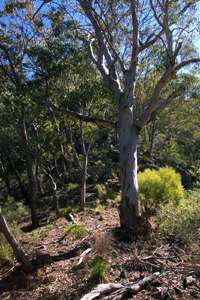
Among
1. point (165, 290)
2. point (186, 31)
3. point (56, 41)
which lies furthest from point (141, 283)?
point (56, 41)

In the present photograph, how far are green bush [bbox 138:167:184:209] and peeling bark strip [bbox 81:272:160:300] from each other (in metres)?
5.56

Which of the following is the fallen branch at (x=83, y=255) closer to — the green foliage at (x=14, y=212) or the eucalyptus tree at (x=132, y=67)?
the eucalyptus tree at (x=132, y=67)

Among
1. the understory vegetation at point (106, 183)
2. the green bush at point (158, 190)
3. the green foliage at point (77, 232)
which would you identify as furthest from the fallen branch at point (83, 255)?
the green bush at point (158, 190)

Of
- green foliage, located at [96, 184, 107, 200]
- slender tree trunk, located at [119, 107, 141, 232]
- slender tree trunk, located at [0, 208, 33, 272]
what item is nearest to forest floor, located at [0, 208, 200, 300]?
slender tree trunk, located at [0, 208, 33, 272]

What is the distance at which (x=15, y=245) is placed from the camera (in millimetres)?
7367

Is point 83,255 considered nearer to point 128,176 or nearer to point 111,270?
point 111,270

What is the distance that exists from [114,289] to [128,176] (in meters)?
3.83

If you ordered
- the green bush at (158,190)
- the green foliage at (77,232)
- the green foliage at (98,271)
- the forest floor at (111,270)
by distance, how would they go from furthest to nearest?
the green bush at (158,190) → the green foliage at (77,232) → the green foliage at (98,271) → the forest floor at (111,270)

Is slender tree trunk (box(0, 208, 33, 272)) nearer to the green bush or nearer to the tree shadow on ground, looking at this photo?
the tree shadow on ground

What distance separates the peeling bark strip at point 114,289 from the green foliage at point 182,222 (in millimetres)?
1982

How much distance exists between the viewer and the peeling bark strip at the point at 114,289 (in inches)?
223

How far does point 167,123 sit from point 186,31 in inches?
787

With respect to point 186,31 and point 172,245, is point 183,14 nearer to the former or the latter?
point 186,31

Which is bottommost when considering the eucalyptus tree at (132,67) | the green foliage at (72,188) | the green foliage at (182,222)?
the green foliage at (182,222)
